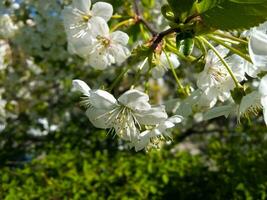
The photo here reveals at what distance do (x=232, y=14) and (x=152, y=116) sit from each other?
28 centimetres

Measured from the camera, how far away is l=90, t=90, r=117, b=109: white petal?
3.85ft

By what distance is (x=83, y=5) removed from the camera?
1.27m

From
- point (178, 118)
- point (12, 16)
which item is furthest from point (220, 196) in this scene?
point (178, 118)

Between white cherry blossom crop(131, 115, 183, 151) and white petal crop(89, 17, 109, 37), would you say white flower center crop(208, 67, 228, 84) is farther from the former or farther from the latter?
white petal crop(89, 17, 109, 37)

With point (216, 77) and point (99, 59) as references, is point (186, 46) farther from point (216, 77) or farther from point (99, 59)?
point (99, 59)

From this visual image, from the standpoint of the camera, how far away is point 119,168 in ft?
11.3

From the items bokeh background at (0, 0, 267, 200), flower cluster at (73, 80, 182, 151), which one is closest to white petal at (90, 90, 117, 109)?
flower cluster at (73, 80, 182, 151)

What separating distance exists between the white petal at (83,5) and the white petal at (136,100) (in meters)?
0.24

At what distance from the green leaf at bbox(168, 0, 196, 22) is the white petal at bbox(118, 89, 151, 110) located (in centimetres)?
18

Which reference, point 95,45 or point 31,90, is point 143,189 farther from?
point 31,90

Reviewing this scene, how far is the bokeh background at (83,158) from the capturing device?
308 centimetres

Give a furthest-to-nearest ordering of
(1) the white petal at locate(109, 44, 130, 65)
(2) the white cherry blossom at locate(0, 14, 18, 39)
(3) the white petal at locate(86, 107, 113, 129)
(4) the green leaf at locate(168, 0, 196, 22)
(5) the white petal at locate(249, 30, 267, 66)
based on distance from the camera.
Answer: (2) the white cherry blossom at locate(0, 14, 18, 39)
(1) the white petal at locate(109, 44, 130, 65)
(3) the white petal at locate(86, 107, 113, 129)
(4) the green leaf at locate(168, 0, 196, 22)
(5) the white petal at locate(249, 30, 267, 66)

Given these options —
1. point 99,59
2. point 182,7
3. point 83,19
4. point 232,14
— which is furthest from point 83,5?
point 232,14

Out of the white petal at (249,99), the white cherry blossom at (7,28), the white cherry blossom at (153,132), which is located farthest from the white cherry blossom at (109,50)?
the white cherry blossom at (7,28)
